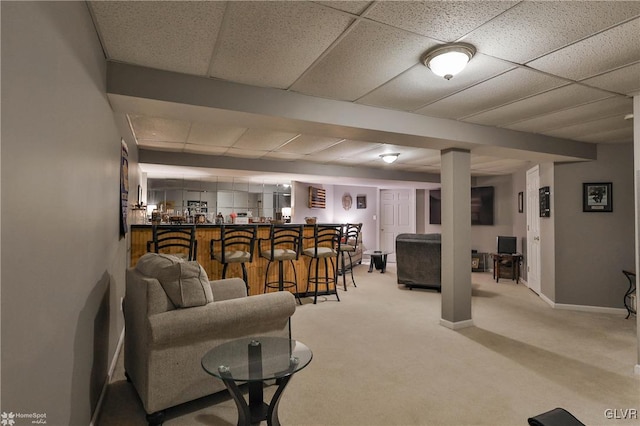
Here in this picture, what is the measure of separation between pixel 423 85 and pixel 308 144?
2377 mm

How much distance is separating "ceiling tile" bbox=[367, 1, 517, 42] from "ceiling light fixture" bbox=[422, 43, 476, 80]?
5.3 inches

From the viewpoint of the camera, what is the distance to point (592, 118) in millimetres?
3578

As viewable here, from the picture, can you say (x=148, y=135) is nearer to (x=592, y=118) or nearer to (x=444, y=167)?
(x=444, y=167)

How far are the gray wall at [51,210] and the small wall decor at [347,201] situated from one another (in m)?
7.76

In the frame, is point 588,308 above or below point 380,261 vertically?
below

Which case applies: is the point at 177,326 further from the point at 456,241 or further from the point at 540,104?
the point at 540,104

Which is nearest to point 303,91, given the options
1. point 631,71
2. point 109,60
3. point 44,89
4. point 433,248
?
point 109,60

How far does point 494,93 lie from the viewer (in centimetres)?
292

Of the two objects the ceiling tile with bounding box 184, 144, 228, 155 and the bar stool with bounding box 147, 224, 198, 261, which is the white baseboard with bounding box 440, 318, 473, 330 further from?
the ceiling tile with bounding box 184, 144, 228, 155

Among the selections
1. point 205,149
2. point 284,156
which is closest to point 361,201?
point 284,156

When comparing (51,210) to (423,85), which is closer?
(51,210)

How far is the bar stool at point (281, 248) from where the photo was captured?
187 inches

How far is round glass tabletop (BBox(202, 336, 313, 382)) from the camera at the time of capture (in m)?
1.75

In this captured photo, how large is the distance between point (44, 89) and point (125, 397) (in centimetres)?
212
